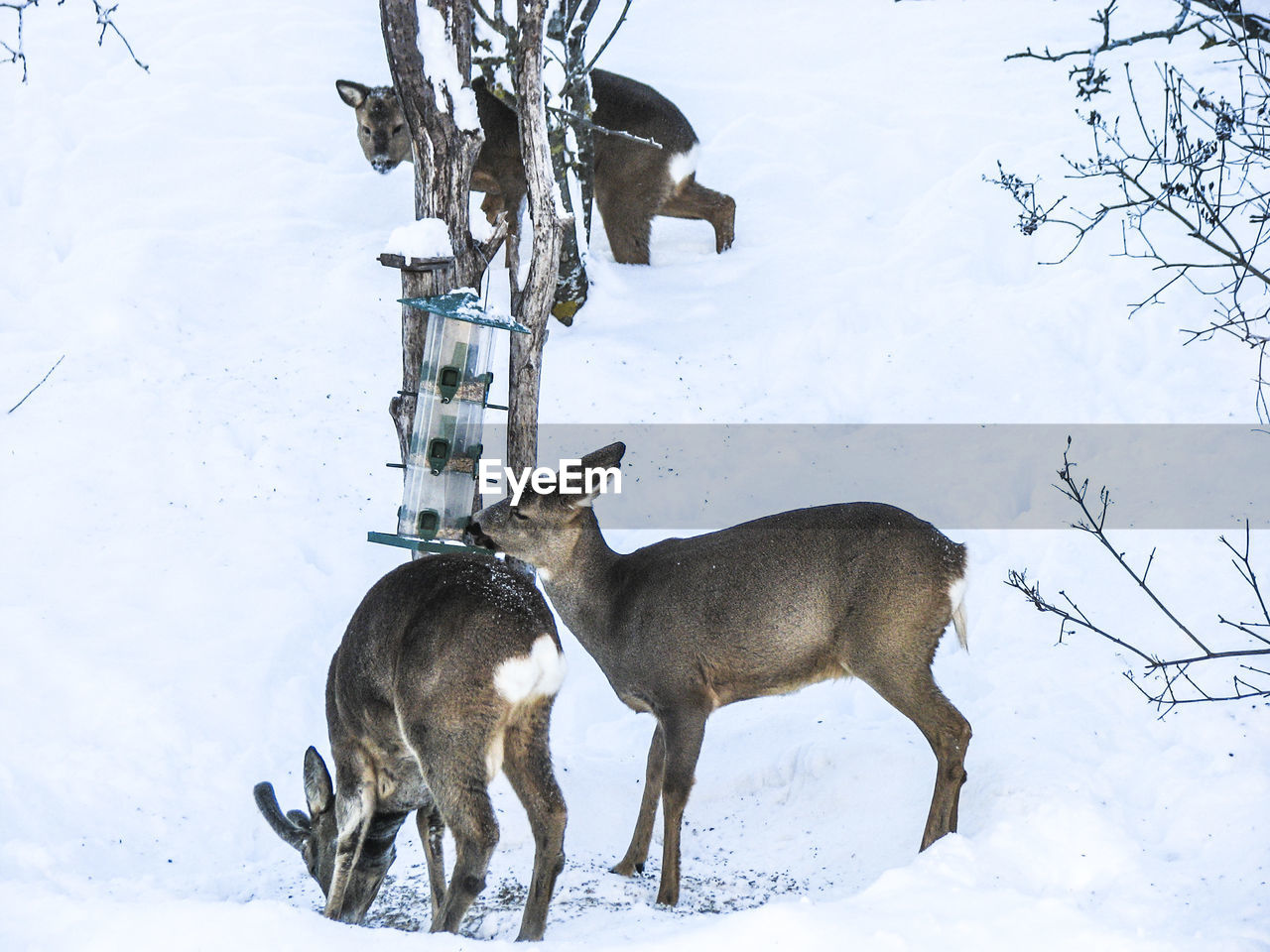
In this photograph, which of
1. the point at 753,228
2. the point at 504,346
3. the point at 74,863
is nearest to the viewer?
the point at 74,863

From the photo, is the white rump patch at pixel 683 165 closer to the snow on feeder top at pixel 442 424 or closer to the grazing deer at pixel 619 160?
the grazing deer at pixel 619 160

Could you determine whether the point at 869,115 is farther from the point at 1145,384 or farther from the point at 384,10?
the point at 384,10

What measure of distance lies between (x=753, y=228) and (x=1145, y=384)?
379cm

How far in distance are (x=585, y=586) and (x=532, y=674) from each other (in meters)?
1.26

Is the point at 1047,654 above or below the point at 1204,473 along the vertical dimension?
below

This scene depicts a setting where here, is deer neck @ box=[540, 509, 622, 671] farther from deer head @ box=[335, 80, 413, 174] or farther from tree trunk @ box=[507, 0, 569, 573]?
deer head @ box=[335, 80, 413, 174]

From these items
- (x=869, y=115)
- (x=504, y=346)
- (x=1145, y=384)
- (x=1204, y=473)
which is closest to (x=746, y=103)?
(x=869, y=115)

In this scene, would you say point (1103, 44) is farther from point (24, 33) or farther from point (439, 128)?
point (24, 33)

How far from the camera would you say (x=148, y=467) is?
29.6 feet

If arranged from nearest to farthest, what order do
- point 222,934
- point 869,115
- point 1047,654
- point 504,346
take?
point 222,934 → point 1047,654 → point 504,346 → point 869,115

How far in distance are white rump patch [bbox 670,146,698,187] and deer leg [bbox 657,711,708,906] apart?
6.05m

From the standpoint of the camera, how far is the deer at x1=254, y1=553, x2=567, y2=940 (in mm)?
5117

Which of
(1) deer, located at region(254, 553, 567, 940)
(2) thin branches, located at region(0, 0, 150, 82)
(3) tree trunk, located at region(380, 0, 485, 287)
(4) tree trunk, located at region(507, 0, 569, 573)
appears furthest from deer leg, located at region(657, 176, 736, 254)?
(1) deer, located at region(254, 553, 567, 940)

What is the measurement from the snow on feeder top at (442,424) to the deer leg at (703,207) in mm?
5212
